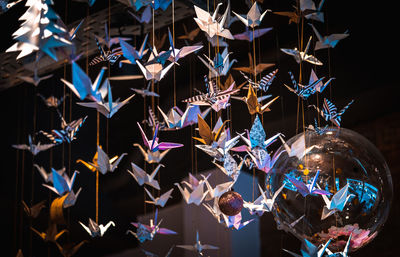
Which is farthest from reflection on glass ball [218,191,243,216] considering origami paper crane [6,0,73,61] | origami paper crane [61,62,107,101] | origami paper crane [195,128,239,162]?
origami paper crane [6,0,73,61]

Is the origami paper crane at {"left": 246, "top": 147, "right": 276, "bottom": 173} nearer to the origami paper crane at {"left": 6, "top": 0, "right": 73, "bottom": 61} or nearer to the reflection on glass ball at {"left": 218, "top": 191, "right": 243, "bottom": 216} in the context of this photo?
the reflection on glass ball at {"left": 218, "top": 191, "right": 243, "bottom": 216}

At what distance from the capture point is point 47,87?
4316mm

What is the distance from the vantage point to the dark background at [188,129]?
12.6 feet

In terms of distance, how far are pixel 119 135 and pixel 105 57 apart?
3.13 meters

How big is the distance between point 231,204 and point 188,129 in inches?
109

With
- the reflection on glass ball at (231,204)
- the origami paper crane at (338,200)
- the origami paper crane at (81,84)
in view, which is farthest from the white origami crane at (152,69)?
the origami paper crane at (338,200)

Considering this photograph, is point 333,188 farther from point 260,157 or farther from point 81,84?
point 81,84

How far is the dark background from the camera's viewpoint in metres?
3.84

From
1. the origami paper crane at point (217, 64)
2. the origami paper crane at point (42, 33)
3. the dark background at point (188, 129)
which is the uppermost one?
the origami paper crane at point (42, 33)

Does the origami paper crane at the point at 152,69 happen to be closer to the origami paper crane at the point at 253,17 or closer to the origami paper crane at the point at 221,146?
the origami paper crane at the point at 221,146

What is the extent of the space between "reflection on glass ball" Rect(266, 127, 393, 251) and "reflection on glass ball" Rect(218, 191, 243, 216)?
22 centimetres

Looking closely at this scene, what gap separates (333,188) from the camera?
74.9 inches

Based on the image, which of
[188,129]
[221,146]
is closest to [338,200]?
[221,146]

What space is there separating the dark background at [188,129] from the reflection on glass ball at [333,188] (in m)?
1.50
